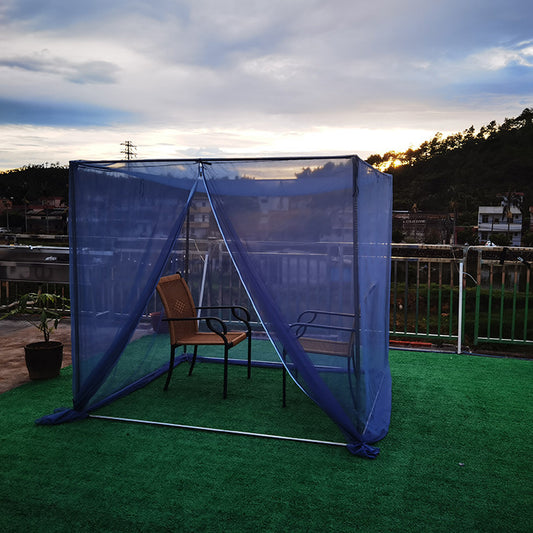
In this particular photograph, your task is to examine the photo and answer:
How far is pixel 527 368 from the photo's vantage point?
16.0ft

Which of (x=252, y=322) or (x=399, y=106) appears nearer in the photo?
(x=252, y=322)

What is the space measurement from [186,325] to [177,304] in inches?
8.1

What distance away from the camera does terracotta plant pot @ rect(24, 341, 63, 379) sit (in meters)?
4.32

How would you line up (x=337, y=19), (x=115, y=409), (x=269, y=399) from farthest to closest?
(x=337, y=19)
(x=269, y=399)
(x=115, y=409)

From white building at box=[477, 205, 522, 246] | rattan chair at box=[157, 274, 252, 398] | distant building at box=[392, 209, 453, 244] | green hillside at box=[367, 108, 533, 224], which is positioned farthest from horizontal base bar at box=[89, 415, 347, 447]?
white building at box=[477, 205, 522, 246]

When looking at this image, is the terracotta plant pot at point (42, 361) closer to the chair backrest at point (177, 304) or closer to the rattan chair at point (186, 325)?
the rattan chair at point (186, 325)

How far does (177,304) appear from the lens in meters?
4.34

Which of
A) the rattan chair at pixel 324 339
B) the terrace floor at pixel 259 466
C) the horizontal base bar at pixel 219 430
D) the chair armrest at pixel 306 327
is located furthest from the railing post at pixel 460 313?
the horizontal base bar at pixel 219 430

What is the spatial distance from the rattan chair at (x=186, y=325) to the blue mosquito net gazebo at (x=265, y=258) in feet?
1.30

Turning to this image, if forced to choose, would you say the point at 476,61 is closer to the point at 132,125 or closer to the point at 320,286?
the point at 132,125

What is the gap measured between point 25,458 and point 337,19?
7013 mm

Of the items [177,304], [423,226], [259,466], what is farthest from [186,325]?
[423,226]

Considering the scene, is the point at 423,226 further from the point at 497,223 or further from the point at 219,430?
the point at 219,430

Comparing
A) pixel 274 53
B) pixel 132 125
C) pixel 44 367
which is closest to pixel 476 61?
pixel 274 53
